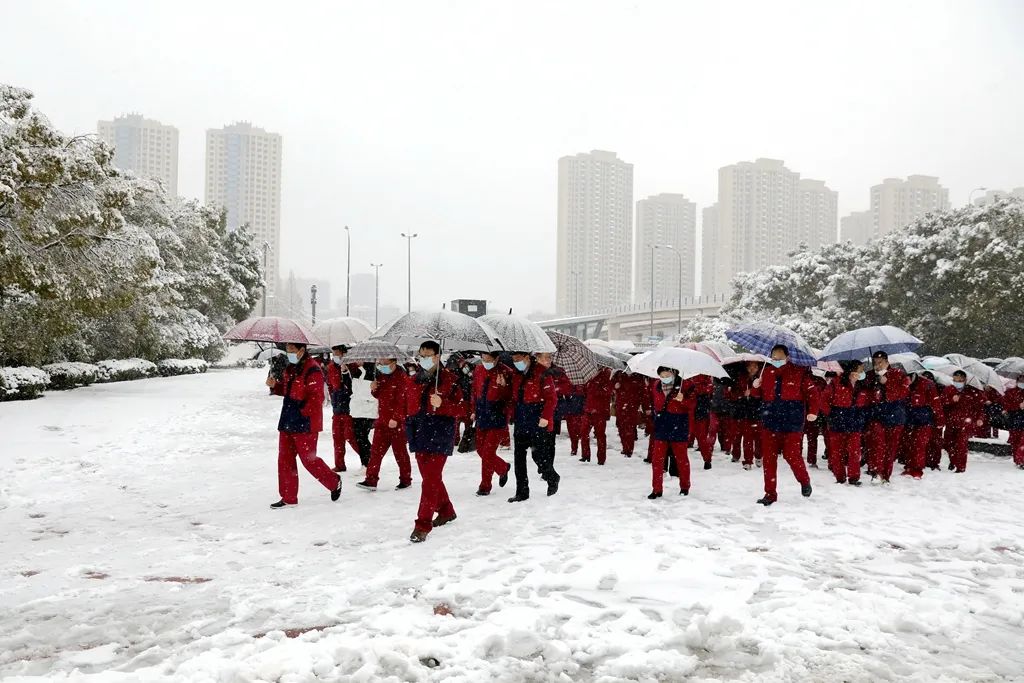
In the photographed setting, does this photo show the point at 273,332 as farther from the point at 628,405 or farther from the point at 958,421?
the point at 958,421

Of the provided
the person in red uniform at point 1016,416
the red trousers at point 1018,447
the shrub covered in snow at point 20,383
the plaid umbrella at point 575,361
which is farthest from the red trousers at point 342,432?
the shrub covered in snow at point 20,383

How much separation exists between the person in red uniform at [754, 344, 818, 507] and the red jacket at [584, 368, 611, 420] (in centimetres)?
387

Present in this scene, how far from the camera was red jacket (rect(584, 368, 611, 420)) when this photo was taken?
1195 centimetres

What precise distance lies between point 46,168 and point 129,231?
542 cm

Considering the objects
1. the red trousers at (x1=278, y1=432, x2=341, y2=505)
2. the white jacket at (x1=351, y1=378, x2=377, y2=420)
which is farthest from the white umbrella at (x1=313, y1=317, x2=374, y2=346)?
the red trousers at (x1=278, y1=432, x2=341, y2=505)

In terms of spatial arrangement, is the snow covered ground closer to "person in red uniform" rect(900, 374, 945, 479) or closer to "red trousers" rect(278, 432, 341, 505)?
"red trousers" rect(278, 432, 341, 505)

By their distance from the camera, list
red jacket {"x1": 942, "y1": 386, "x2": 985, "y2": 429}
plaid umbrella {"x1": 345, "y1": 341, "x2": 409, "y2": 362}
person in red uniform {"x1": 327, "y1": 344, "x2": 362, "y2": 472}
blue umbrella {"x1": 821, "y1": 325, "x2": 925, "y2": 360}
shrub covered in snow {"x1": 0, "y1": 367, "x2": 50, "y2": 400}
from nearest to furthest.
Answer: plaid umbrella {"x1": 345, "y1": 341, "x2": 409, "y2": 362} → person in red uniform {"x1": 327, "y1": 344, "x2": 362, "y2": 472} → blue umbrella {"x1": 821, "y1": 325, "x2": 925, "y2": 360} → red jacket {"x1": 942, "y1": 386, "x2": 985, "y2": 429} → shrub covered in snow {"x1": 0, "y1": 367, "x2": 50, "y2": 400}

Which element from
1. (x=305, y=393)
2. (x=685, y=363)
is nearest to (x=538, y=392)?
(x=685, y=363)

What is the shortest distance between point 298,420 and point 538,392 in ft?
8.18

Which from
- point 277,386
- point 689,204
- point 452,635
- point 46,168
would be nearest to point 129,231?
point 46,168

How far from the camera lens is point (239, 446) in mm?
12906

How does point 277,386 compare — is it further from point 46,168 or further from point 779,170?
point 779,170

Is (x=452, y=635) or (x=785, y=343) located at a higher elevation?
(x=785, y=343)

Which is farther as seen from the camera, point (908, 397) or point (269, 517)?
point (908, 397)
